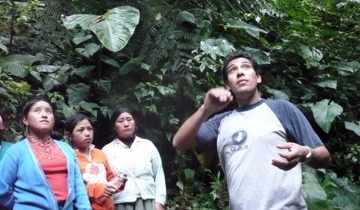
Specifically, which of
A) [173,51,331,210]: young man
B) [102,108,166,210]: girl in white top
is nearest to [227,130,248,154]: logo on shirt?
[173,51,331,210]: young man

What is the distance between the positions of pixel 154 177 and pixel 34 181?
49.2 inches

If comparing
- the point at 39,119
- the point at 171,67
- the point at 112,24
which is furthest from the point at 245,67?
the point at 171,67

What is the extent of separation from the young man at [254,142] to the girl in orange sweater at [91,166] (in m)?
1.45

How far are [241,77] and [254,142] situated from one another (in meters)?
0.35

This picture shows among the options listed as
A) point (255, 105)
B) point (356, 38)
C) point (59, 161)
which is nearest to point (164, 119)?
point (59, 161)

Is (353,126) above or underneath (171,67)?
underneath

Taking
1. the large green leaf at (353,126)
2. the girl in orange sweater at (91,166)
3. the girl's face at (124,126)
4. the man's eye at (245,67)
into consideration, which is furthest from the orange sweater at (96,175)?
the large green leaf at (353,126)

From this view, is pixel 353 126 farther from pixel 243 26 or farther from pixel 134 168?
pixel 134 168

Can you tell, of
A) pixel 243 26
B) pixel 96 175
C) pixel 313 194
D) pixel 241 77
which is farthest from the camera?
pixel 243 26

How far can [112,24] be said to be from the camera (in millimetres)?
5613

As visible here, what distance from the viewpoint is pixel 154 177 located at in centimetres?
445

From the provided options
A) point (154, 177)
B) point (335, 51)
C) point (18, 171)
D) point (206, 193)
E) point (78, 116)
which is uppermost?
point (335, 51)

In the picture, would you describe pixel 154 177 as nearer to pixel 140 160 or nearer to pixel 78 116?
pixel 140 160

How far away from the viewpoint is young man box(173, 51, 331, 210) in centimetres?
224
